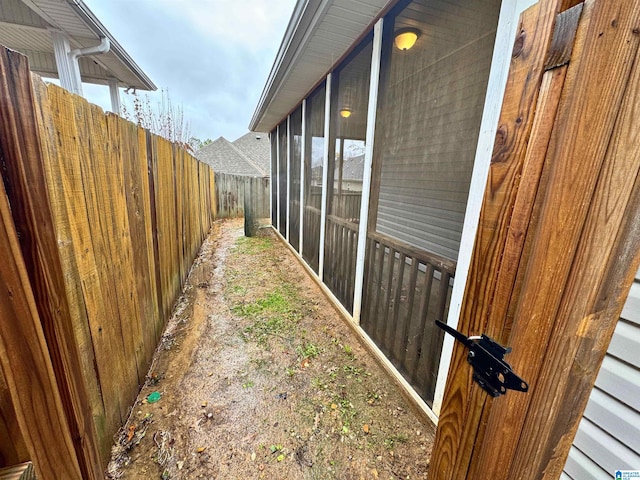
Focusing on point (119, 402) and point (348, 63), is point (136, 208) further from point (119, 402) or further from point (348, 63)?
point (348, 63)

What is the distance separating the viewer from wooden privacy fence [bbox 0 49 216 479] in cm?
64

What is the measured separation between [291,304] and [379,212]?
166 centimetres

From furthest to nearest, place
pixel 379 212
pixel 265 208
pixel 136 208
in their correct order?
pixel 265 208 → pixel 379 212 → pixel 136 208

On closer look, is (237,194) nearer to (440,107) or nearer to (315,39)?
(315,39)

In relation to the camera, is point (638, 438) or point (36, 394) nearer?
point (36, 394)

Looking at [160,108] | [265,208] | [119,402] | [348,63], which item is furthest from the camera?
[265,208]

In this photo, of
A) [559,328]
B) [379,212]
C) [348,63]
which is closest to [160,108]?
[348,63]

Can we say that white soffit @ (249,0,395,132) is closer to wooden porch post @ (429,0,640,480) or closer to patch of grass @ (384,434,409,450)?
wooden porch post @ (429,0,640,480)

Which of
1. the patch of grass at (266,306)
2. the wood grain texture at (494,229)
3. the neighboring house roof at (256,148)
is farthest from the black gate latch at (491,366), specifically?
the neighboring house roof at (256,148)

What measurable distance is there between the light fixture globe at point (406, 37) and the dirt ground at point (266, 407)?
2.57 m

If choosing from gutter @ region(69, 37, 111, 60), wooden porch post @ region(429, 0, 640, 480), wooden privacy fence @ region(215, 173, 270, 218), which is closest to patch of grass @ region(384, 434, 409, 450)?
wooden porch post @ region(429, 0, 640, 480)

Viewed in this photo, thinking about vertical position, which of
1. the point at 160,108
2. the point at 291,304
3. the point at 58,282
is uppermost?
the point at 160,108

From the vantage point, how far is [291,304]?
10.6 feet

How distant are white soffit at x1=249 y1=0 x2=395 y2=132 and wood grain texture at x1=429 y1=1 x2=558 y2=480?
1854 mm
